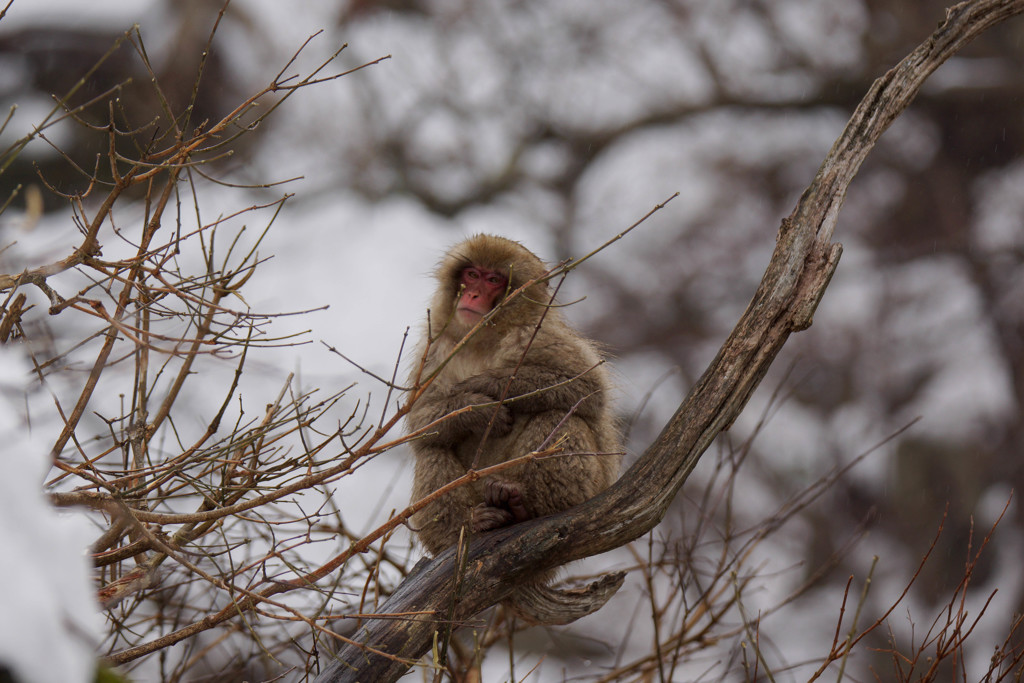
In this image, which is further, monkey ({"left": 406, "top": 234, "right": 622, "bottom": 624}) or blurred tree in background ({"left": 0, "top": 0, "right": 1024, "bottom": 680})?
blurred tree in background ({"left": 0, "top": 0, "right": 1024, "bottom": 680})

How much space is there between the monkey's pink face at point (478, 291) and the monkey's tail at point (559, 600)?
1.24m

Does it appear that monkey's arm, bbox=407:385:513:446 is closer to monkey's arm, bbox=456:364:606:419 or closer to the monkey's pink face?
monkey's arm, bbox=456:364:606:419

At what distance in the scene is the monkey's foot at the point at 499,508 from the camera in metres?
3.88

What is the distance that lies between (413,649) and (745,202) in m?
11.9

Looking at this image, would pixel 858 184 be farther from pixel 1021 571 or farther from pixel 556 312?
A: pixel 556 312

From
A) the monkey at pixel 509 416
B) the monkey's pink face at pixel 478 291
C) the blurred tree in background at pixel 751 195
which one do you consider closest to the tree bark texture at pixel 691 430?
the monkey at pixel 509 416

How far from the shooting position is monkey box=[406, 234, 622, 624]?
4047 millimetres

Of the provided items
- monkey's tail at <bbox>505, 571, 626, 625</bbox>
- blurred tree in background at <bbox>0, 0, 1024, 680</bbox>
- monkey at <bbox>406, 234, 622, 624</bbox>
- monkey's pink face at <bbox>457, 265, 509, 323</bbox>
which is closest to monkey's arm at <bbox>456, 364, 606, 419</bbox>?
monkey at <bbox>406, 234, 622, 624</bbox>

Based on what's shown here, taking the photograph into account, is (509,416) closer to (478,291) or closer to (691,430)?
(478,291)

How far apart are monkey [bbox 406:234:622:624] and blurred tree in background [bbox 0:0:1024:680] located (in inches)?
250

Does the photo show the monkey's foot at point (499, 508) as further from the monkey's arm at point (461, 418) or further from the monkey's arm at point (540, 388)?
the monkey's arm at point (540, 388)

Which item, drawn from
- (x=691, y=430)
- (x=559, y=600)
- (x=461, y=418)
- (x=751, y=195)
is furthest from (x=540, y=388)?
(x=751, y=195)

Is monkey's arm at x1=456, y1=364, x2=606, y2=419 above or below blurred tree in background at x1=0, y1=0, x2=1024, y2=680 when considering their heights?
below

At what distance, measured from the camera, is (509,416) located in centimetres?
414
